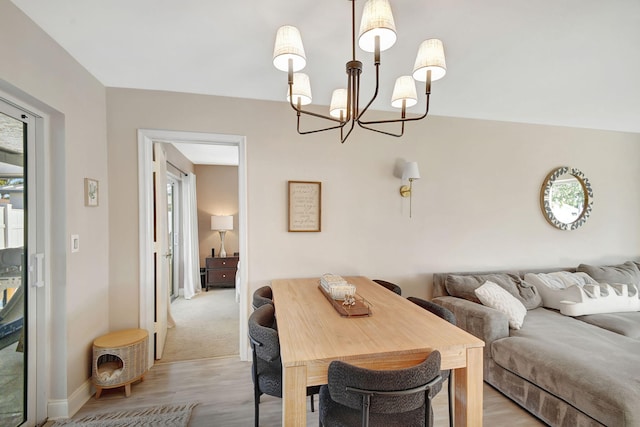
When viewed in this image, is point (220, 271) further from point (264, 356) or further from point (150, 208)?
point (264, 356)

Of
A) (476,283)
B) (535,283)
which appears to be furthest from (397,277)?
(535,283)

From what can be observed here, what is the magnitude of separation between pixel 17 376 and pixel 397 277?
2.98 m

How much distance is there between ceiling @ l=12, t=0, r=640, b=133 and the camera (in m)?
1.56

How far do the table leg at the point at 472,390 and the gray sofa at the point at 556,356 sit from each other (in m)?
0.83

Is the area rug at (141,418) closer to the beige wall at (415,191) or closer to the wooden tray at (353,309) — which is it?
Result: the beige wall at (415,191)

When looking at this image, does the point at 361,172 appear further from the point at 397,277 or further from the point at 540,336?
the point at 540,336

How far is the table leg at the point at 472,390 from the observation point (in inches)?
53.4

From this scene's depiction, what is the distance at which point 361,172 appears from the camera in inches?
118

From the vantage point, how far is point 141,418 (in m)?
1.94

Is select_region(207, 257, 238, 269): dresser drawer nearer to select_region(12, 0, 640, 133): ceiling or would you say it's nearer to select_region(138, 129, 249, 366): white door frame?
select_region(138, 129, 249, 366): white door frame

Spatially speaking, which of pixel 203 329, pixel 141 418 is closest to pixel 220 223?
pixel 203 329

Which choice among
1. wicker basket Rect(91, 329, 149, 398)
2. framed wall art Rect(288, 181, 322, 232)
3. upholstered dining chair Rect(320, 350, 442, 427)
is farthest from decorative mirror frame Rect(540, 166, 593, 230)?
wicker basket Rect(91, 329, 149, 398)

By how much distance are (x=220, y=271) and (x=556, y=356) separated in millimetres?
5023

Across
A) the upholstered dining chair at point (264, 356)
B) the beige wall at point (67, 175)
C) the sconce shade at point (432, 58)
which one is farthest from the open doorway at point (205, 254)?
the sconce shade at point (432, 58)
